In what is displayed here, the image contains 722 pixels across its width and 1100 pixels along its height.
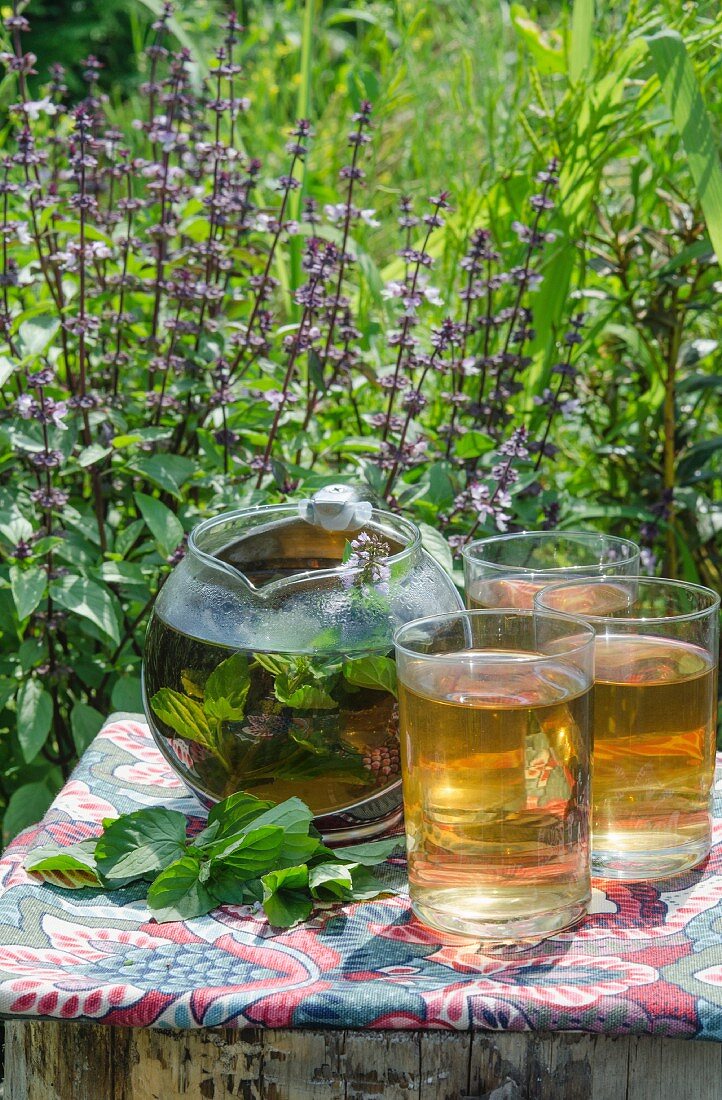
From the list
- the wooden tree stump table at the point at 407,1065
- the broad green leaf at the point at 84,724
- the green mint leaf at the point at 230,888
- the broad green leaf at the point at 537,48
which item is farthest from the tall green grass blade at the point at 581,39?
the wooden tree stump table at the point at 407,1065

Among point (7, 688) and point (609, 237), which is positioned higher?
point (609, 237)

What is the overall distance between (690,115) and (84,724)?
1.33m

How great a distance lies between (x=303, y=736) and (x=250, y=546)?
0.23 meters

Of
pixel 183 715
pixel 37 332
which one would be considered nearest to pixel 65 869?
pixel 183 715

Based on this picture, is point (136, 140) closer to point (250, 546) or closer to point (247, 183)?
point (247, 183)

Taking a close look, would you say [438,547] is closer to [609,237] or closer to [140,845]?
[140,845]

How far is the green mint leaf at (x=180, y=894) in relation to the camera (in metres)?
0.99

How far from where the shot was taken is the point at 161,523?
1.77 m

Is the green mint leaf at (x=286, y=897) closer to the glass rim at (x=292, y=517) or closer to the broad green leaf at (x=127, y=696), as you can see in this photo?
the glass rim at (x=292, y=517)

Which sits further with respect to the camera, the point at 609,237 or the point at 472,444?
the point at 609,237

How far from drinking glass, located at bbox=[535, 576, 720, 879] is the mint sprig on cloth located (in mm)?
213

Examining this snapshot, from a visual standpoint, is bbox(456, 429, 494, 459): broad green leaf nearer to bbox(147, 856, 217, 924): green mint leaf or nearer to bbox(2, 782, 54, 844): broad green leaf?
bbox(2, 782, 54, 844): broad green leaf

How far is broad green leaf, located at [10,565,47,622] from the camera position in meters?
1.61

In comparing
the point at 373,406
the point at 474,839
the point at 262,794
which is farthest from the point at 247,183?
the point at 474,839
